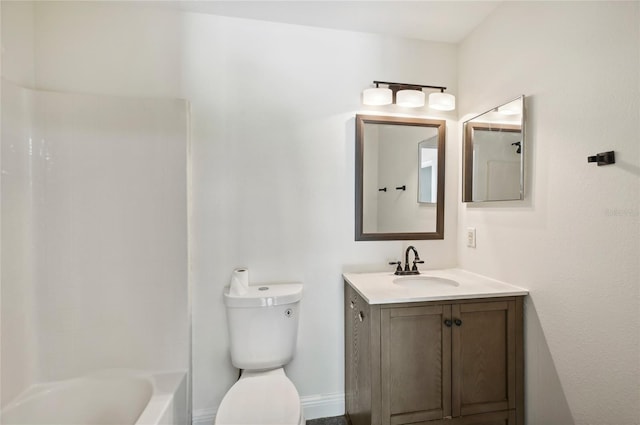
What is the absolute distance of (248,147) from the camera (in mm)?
1701

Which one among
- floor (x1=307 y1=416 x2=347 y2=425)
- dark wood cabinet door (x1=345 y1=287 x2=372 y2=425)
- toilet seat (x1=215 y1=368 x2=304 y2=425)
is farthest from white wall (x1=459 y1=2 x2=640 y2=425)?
toilet seat (x1=215 y1=368 x2=304 y2=425)

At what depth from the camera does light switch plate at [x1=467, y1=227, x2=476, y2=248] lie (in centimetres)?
180

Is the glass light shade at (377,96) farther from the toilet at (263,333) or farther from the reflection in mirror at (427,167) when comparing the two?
the toilet at (263,333)

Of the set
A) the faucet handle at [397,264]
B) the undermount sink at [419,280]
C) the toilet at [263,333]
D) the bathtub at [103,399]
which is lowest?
the bathtub at [103,399]

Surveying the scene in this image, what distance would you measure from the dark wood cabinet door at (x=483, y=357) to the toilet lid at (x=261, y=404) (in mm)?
798

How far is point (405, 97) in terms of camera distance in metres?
1.77

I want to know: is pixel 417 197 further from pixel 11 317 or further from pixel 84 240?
pixel 11 317

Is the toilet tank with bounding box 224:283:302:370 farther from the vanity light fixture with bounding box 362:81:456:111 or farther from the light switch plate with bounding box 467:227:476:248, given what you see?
the vanity light fixture with bounding box 362:81:456:111

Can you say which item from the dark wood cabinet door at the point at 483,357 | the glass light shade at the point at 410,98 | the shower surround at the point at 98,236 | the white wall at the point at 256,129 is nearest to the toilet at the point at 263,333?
the white wall at the point at 256,129

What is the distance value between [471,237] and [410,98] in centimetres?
97

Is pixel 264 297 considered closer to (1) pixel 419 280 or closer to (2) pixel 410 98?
(1) pixel 419 280

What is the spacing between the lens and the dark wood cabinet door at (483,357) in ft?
4.52

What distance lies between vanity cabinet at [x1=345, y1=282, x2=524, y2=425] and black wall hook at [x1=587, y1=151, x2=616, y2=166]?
0.73m

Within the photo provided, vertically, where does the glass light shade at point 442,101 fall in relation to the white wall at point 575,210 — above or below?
above
